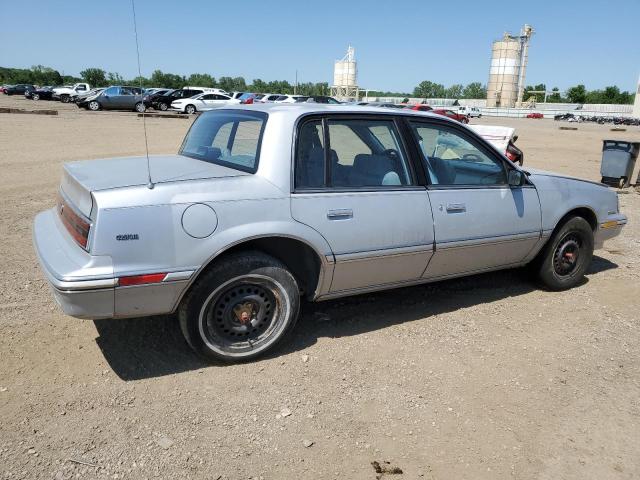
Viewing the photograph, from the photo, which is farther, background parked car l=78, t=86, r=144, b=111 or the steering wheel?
background parked car l=78, t=86, r=144, b=111

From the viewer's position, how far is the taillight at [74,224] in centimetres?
293

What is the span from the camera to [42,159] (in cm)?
1170

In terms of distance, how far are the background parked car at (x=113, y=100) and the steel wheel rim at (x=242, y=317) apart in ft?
115

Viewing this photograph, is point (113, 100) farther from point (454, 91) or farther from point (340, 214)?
point (454, 91)

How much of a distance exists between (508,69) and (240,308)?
11403 centimetres

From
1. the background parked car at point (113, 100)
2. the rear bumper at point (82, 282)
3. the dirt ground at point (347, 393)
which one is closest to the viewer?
the dirt ground at point (347, 393)

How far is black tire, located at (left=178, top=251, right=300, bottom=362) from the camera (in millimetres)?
3188

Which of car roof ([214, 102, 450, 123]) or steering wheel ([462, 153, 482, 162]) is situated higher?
car roof ([214, 102, 450, 123])

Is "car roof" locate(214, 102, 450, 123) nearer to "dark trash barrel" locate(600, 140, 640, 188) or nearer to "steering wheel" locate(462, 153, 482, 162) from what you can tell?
"steering wheel" locate(462, 153, 482, 162)

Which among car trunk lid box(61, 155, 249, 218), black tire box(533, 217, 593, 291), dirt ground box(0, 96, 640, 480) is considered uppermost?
car trunk lid box(61, 155, 249, 218)

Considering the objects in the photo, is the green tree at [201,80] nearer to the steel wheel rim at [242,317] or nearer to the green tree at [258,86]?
the green tree at [258,86]

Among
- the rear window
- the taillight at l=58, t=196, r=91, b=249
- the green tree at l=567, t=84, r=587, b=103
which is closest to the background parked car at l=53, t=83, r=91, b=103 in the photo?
the rear window

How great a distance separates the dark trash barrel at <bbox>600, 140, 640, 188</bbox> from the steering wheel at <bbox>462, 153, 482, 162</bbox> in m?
9.00

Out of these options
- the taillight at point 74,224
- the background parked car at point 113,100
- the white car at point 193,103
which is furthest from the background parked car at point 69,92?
the taillight at point 74,224
